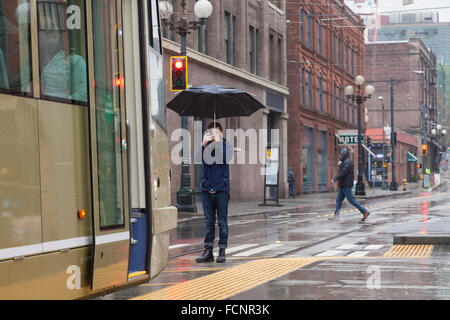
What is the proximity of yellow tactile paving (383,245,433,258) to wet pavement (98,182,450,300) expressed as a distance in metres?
0.10

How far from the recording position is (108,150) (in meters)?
6.04

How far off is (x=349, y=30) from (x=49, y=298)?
196 feet

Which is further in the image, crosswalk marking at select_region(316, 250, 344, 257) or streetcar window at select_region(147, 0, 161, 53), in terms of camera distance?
crosswalk marking at select_region(316, 250, 344, 257)

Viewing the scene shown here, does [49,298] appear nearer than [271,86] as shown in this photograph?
Yes

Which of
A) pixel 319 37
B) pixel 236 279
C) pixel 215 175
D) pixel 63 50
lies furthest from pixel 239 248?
pixel 319 37

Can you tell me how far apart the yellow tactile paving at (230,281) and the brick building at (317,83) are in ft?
120

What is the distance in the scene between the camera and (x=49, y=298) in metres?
5.25

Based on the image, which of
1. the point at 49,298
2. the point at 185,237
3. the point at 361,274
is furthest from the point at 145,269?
the point at 185,237

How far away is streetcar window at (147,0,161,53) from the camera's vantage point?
7359 mm

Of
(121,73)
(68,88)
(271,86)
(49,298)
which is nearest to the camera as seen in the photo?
(49,298)

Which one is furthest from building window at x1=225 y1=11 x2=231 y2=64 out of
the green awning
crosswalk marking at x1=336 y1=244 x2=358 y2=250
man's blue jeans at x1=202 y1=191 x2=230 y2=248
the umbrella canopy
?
the green awning

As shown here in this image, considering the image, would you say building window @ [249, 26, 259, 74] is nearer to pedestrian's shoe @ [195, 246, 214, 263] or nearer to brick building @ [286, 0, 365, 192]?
brick building @ [286, 0, 365, 192]

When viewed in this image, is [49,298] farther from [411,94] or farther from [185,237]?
[411,94]

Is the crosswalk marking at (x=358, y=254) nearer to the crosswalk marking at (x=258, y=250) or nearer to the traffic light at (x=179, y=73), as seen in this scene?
the crosswalk marking at (x=258, y=250)
